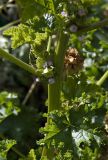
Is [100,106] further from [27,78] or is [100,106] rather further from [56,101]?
[27,78]

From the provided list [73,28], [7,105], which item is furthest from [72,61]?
[7,105]

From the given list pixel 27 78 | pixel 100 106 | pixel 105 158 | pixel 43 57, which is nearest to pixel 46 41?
pixel 43 57

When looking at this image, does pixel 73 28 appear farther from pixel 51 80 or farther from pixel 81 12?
pixel 51 80

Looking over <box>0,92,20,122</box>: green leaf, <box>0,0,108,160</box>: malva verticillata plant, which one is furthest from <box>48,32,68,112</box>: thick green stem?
<box>0,92,20,122</box>: green leaf

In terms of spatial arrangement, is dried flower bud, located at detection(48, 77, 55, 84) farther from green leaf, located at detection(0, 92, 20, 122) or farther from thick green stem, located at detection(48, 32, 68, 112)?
green leaf, located at detection(0, 92, 20, 122)

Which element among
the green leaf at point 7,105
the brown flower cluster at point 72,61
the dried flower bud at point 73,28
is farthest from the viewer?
the green leaf at point 7,105

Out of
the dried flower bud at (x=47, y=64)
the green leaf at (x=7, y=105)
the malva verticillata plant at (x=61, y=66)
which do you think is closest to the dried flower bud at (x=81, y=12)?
the malva verticillata plant at (x=61, y=66)

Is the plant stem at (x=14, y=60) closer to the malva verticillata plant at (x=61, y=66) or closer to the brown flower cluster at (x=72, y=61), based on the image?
the malva verticillata plant at (x=61, y=66)
